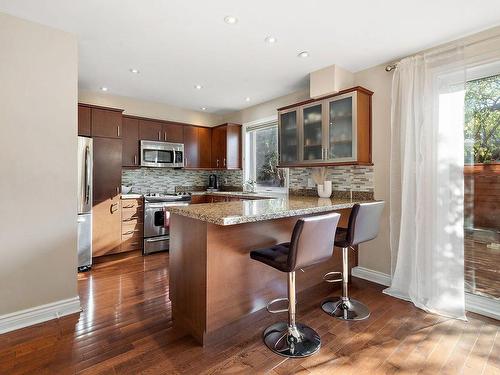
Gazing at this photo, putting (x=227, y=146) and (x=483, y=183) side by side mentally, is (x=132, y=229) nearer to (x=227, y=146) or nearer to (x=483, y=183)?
(x=227, y=146)

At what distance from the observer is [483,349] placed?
Result: 1878mm

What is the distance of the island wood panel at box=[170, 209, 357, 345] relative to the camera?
191 centimetres

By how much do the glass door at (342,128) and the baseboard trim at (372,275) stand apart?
4.39 feet

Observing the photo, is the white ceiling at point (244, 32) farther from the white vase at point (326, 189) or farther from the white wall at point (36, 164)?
the white vase at point (326, 189)

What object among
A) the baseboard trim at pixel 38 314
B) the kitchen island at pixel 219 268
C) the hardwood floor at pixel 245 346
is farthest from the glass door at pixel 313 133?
the baseboard trim at pixel 38 314

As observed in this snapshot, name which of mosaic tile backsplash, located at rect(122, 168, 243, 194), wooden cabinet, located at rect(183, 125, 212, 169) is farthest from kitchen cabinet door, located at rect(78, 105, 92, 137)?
wooden cabinet, located at rect(183, 125, 212, 169)

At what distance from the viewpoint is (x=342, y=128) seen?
3137 mm

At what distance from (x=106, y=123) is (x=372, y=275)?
406 centimetres

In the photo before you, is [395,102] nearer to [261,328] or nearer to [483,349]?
[483,349]

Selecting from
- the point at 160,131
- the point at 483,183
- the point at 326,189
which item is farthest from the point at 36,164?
the point at 483,183

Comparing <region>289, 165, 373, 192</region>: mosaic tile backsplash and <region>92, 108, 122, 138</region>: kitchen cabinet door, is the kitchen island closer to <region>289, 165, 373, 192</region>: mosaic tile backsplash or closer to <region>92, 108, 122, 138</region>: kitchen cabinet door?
<region>289, 165, 373, 192</region>: mosaic tile backsplash

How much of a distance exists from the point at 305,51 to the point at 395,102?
3.52 ft

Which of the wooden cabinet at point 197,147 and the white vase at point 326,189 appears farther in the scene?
the wooden cabinet at point 197,147

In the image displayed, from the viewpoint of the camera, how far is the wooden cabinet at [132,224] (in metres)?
4.07
